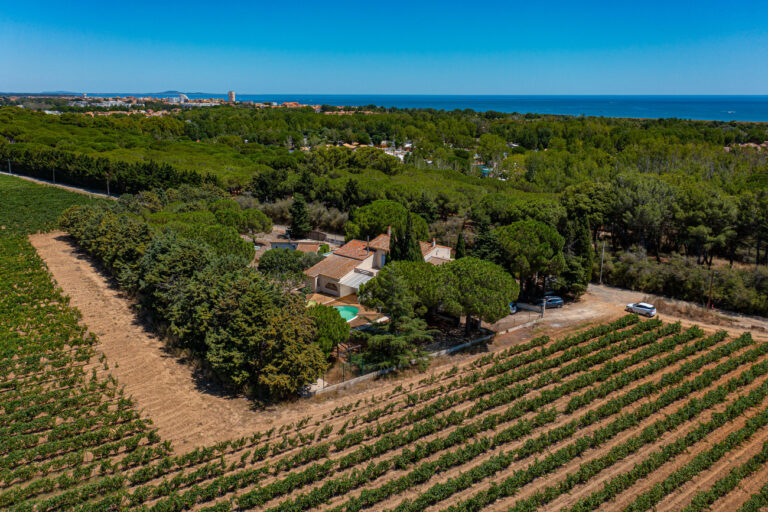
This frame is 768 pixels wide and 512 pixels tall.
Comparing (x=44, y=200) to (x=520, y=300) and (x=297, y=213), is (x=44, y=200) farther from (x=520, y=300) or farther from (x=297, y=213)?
(x=520, y=300)

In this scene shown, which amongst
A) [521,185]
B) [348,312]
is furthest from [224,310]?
[521,185]

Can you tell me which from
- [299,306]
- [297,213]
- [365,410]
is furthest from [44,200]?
[365,410]

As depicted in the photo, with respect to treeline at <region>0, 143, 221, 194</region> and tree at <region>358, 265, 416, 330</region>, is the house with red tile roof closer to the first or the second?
tree at <region>358, 265, 416, 330</region>

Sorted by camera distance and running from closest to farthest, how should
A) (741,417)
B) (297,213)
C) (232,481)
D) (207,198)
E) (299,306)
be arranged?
(232,481), (741,417), (299,306), (297,213), (207,198)

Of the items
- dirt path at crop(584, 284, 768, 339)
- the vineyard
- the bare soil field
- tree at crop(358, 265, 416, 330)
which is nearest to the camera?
the vineyard

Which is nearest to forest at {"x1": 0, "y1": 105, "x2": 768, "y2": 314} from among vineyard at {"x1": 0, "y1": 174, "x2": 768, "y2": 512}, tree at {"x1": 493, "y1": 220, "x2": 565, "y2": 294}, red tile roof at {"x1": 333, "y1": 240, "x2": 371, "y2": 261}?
tree at {"x1": 493, "y1": 220, "x2": 565, "y2": 294}

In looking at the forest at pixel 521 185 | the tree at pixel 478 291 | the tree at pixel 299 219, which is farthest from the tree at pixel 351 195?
the tree at pixel 478 291

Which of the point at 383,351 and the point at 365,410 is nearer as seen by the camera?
the point at 365,410
